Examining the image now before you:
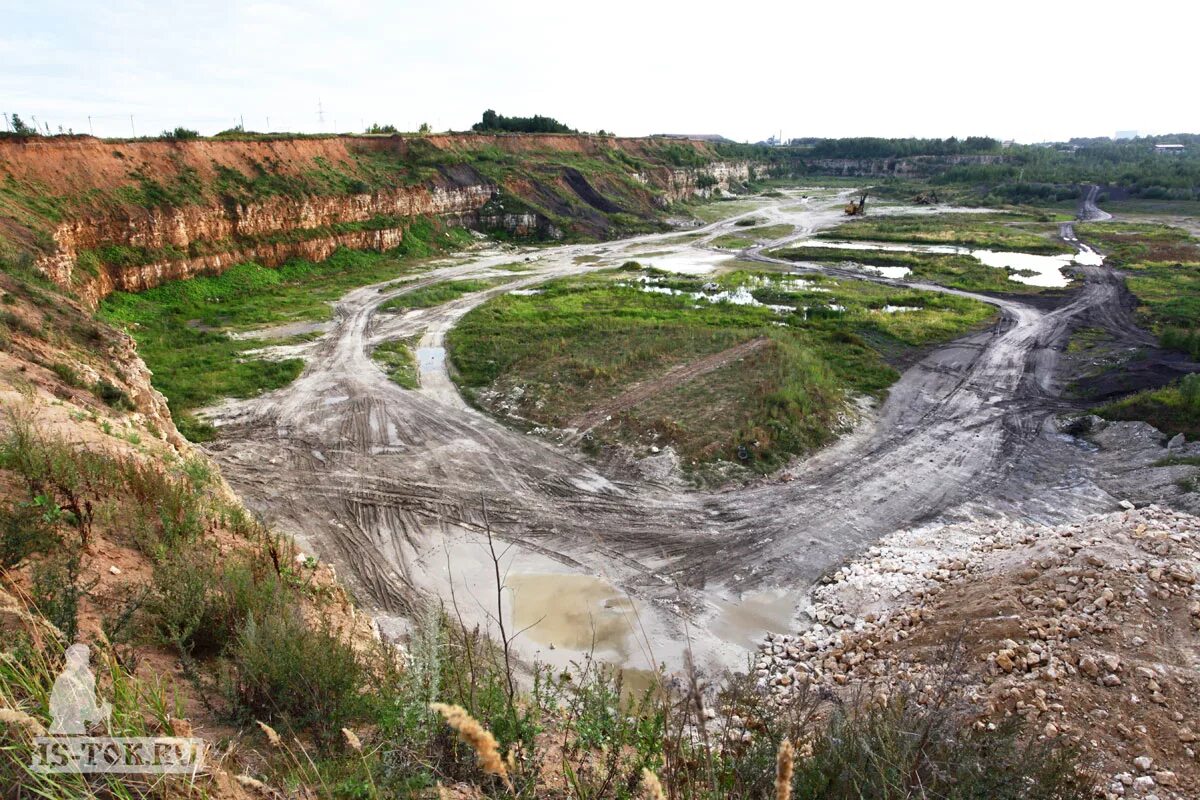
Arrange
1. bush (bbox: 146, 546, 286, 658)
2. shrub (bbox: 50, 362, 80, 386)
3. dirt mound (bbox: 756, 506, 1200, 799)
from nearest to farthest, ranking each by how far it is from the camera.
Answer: bush (bbox: 146, 546, 286, 658) → dirt mound (bbox: 756, 506, 1200, 799) → shrub (bbox: 50, 362, 80, 386)

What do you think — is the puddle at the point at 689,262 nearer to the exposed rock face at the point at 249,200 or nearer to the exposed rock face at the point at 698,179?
the exposed rock face at the point at 249,200

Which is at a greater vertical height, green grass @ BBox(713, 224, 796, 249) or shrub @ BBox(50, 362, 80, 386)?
green grass @ BBox(713, 224, 796, 249)

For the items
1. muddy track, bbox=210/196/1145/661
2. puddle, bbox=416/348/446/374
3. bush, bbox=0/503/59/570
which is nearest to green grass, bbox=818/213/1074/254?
muddy track, bbox=210/196/1145/661

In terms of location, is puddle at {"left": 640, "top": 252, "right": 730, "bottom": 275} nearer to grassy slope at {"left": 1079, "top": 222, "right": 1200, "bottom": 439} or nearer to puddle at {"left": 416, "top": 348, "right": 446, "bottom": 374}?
puddle at {"left": 416, "top": 348, "right": 446, "bottom": 374}

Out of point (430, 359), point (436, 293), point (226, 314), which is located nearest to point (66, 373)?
point (430, 359)

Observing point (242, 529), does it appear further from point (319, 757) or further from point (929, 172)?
point (929, 172)

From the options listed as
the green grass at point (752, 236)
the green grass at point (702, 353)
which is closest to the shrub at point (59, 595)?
the green grass at point (702, 353)

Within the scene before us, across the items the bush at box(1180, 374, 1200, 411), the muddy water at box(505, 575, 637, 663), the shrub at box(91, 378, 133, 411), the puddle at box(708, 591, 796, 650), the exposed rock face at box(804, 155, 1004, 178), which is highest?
the exposed rock face at box(804, 155, 1004, 178)
